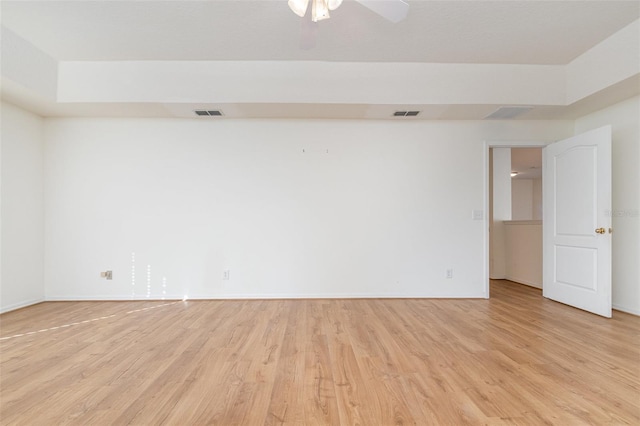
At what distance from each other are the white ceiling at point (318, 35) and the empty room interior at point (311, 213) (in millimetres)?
26

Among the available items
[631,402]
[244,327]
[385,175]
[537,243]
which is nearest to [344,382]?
[244,327]

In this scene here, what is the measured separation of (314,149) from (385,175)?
104 cm

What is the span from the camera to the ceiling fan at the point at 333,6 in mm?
1933

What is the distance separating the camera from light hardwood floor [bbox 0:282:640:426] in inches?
62.4

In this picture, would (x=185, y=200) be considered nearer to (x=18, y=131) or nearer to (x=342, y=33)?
(x=18, y=131)

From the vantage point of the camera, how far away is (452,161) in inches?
163

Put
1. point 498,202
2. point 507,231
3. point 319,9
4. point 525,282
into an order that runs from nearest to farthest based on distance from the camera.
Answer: point 319,9, point 525,282, point 507,231, point 498,202

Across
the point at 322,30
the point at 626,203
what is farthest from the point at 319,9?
the point at 626,203

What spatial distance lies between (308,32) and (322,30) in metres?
0.76

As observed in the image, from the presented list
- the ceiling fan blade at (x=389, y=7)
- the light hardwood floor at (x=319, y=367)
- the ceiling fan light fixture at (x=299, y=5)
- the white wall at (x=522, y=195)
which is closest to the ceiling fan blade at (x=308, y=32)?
the ceiling fan light fixture at (x=299, y=5)

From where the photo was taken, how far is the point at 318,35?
2.98 meters

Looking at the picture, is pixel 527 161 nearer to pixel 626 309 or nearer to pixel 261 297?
pixel 626 309

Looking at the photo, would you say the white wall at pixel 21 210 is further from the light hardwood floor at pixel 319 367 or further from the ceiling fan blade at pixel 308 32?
the ceiling fan blade at pixel 308 32

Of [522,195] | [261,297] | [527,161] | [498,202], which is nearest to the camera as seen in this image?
[261,297]
